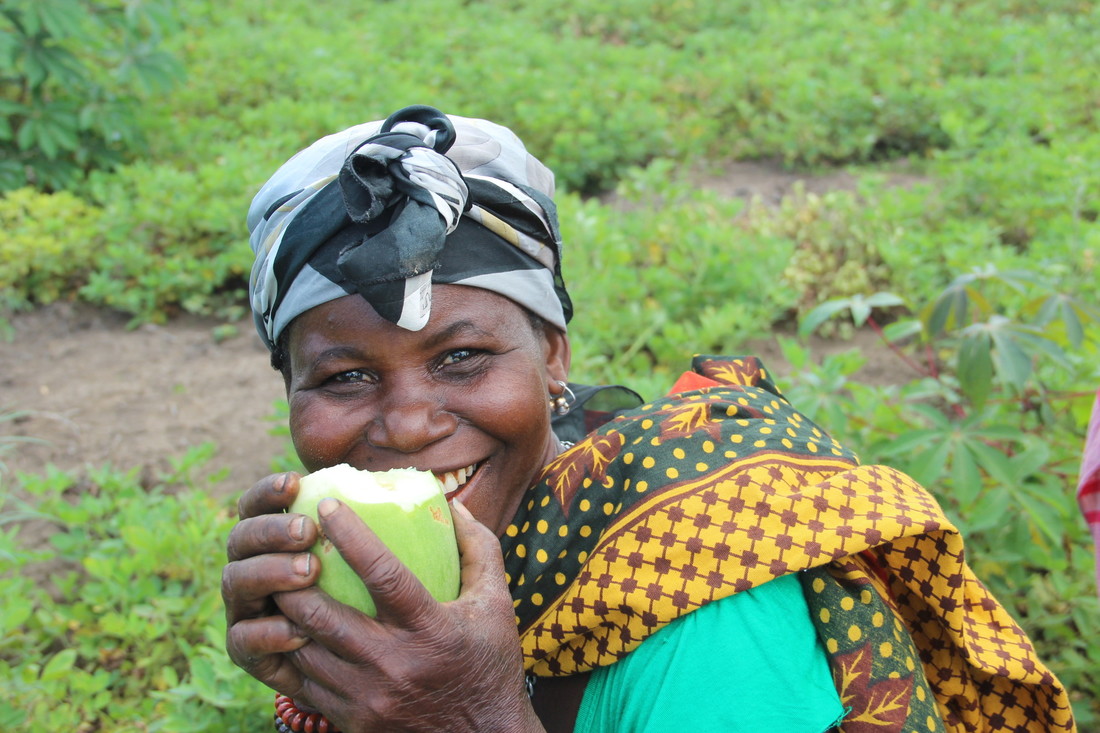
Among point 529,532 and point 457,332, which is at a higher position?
point 457,332

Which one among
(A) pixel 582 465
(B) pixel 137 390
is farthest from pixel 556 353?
(B) pixel 137 390

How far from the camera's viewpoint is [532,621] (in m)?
1.53

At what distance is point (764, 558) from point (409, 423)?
0.58 m

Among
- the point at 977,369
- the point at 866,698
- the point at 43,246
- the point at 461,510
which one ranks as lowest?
the point at 43,246

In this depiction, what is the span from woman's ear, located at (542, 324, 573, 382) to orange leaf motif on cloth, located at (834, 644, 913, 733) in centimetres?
76

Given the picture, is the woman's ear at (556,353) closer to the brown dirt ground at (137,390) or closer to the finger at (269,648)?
the finger at (269,648)

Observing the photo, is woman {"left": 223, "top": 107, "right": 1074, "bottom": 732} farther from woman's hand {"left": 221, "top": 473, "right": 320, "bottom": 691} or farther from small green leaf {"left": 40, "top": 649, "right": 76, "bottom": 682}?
small green leaf {"left": 40, "top": 649, "right": 76, "bottom": 682}

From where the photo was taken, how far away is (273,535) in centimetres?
122

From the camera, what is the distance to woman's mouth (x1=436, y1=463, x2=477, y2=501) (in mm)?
1537

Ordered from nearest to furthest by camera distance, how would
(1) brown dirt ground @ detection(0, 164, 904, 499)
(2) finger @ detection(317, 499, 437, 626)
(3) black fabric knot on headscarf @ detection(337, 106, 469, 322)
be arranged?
(2) finger @ detection(317, 499, 437, 626), (3) black fabric knot on headscarf @ detection(337, 106, 469, 322), (1) brown dirt ground @ detection(0, 164, 904, 499)

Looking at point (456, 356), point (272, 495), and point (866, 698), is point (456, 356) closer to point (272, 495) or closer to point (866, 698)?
point (272, 495)

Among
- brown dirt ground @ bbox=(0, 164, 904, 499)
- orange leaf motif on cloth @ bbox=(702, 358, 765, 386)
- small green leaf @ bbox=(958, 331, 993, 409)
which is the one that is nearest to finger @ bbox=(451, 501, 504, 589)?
orange leaf motif on cloth @ bbox=(702, 358, 765, 386)

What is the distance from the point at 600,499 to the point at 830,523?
0.37 m

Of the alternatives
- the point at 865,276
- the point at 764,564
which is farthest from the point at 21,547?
the point at 865,276
